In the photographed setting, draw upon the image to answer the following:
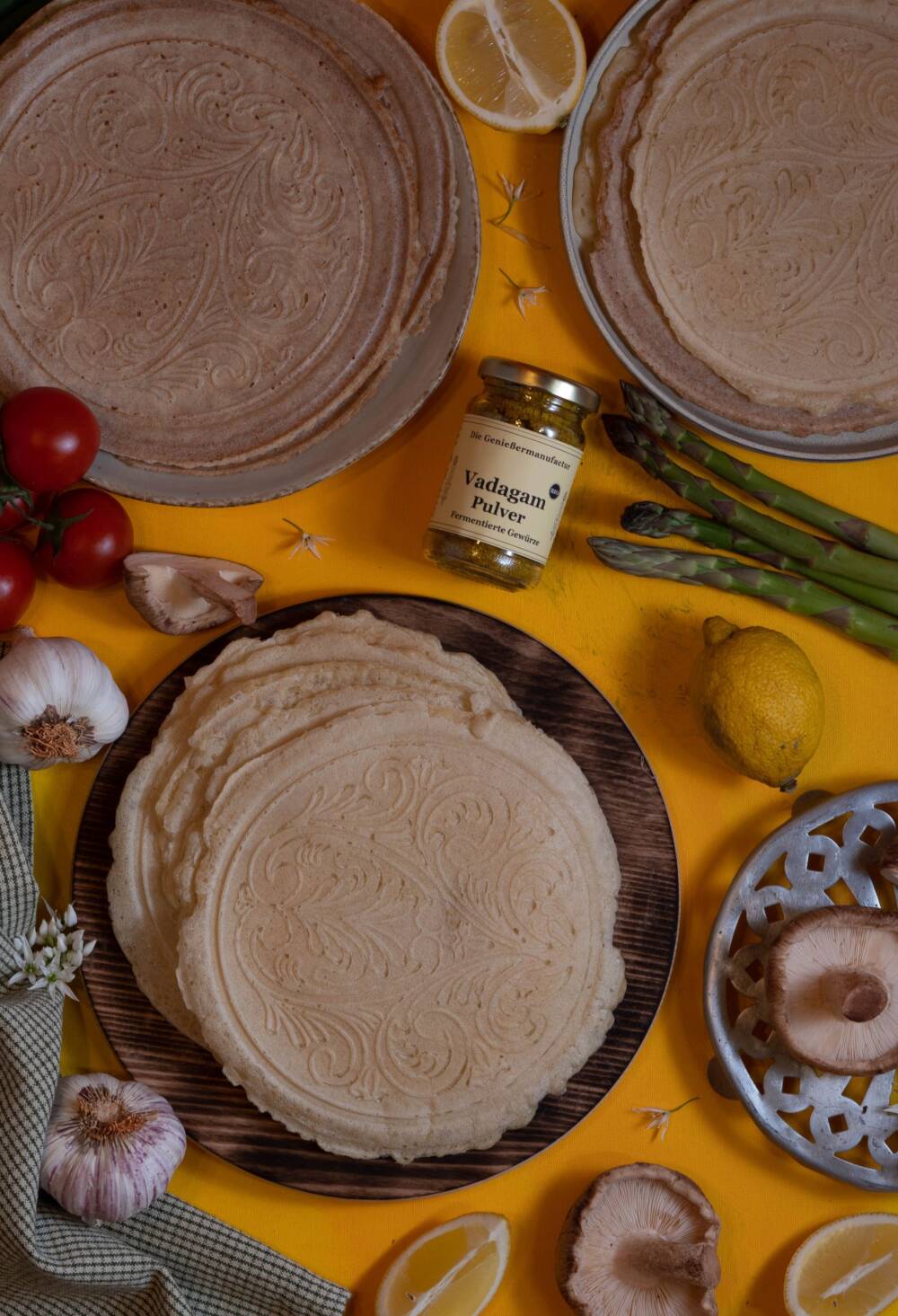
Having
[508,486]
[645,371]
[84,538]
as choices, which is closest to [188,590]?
[84,538]

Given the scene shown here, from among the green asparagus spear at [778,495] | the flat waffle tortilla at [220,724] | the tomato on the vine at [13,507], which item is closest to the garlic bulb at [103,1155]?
the flat waffle tortilla at [220,724]

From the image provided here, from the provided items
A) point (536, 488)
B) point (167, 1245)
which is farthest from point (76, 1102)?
point (536, 488)

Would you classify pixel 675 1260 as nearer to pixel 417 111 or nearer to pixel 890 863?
pixel 890 863

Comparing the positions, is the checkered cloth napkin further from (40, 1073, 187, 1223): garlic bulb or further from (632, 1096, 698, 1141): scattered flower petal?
(632, 1096, 698, 1141): scattered flower petal

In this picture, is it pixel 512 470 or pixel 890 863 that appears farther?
pixel 890 863

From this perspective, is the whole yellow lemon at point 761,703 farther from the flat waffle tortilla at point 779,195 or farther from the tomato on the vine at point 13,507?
the tomato on the vine at point 13,507

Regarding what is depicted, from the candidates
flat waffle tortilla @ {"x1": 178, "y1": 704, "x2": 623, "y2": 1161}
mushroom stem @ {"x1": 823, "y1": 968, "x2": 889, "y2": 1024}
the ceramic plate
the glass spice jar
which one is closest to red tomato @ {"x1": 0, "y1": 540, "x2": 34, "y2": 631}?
the ceramic plate

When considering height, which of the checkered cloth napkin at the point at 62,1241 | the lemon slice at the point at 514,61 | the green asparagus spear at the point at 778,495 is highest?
the lemon slice at the point at 514,61
